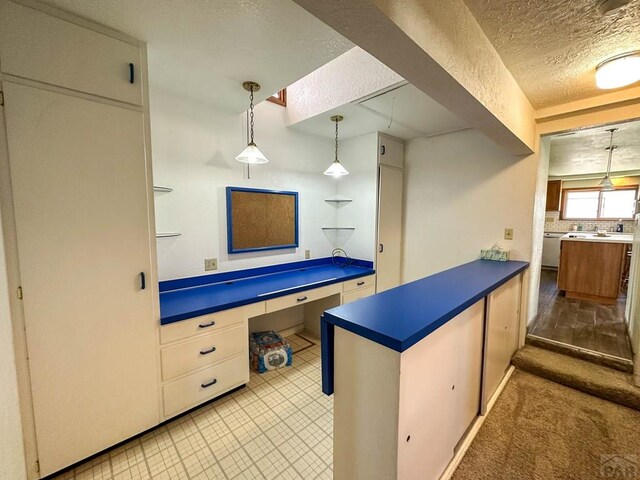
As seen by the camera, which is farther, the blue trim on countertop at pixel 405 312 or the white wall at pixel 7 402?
the white wall at pixel 7 402

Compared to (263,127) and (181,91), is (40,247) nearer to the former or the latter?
(181,91)

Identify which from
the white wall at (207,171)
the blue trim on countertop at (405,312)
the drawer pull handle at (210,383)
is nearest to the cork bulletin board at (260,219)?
the white wall at (207,171)

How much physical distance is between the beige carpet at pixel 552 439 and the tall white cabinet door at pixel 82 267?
192cm

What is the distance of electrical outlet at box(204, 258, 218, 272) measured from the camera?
7.59 feet

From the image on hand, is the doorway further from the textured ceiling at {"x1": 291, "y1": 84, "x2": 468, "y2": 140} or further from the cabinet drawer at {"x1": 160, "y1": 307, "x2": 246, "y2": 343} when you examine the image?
the cabinet drawer at {"x1": 160, "y1": 307, "x2": 246, "y2": 343}

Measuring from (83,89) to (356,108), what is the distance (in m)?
1.81

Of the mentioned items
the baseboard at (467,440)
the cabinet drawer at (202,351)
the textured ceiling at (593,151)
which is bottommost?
the baseboard at (467,440)

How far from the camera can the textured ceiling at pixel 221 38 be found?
3.97 feet

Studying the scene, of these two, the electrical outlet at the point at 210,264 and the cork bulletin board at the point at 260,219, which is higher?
the cork bulletin board at the point at 260,219

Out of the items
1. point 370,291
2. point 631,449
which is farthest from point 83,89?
point 631,449

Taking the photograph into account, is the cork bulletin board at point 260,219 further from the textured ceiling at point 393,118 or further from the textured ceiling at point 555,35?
the textured ceiling at point 555,35

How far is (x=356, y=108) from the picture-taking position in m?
2.24

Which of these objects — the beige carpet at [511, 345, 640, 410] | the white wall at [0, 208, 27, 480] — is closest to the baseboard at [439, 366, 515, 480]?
the beige carpet at [511, 345, 640, 410]

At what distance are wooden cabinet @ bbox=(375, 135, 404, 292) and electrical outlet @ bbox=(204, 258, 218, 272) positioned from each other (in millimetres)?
1735
